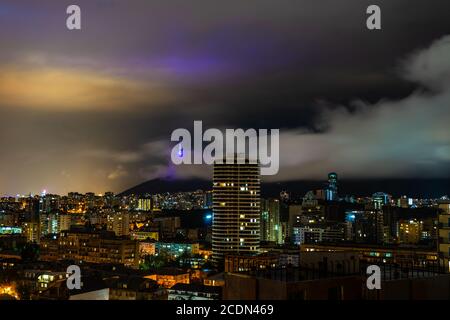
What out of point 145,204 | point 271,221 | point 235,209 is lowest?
point 271,221

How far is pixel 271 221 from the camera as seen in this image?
41906 mm

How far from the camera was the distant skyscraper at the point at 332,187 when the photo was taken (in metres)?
55.5

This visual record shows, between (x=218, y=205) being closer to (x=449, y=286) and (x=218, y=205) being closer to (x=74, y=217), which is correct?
(x=74, y=217)

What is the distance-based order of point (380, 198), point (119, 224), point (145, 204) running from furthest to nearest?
point (145, 204) < point (380, 198) < point (119, 224)

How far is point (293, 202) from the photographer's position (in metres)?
49.5

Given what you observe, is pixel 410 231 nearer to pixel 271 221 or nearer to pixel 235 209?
pixel 271 221

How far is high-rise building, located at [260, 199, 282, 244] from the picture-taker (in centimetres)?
4162

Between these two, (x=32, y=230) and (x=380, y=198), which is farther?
(x=380, y=198)

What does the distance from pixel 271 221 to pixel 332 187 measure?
1907 cm

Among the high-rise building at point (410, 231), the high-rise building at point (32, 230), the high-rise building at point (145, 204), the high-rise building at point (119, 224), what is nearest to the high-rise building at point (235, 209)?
the high-rise building at point (410, 231)

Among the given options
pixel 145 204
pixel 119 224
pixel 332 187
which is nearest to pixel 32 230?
pixel 119 224

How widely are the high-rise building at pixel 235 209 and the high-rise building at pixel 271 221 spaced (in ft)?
37.0
